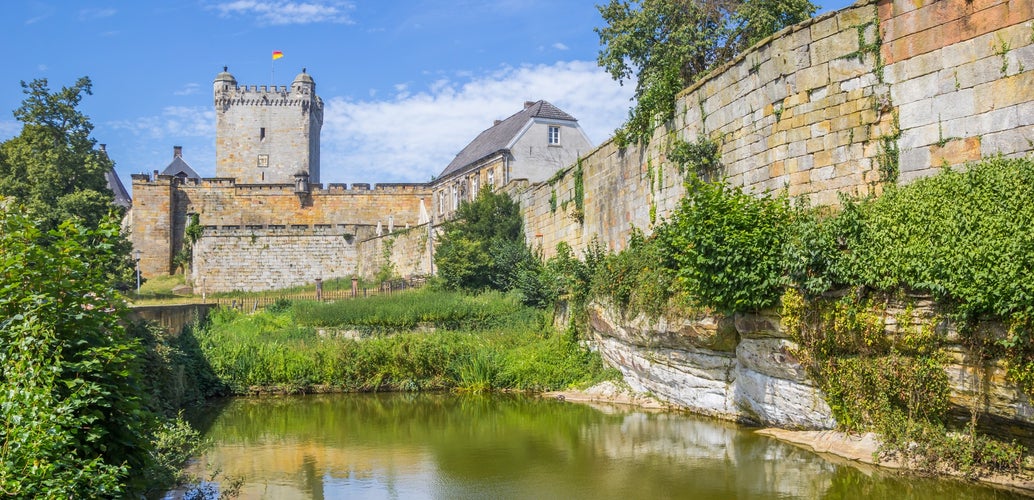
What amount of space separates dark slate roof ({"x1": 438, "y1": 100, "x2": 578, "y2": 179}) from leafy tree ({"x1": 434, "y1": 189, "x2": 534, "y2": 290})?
457 inches

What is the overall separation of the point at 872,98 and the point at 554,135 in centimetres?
2994

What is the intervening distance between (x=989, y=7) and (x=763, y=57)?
11.3 feet

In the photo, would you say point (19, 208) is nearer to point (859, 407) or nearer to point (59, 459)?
point (59, 459)

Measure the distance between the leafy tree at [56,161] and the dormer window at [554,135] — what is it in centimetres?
1894

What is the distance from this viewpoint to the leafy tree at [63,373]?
5172 millimetres

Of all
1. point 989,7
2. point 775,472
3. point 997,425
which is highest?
point 989,7

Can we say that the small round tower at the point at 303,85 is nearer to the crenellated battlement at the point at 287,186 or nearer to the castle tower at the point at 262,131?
the castle tower at the point at 262,131

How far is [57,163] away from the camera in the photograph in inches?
1253

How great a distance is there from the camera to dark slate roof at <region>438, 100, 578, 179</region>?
1571 inches

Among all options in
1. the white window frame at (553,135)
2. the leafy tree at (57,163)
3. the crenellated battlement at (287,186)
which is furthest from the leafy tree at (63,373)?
the crenellated battlement at (287,186)

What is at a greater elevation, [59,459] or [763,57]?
[763,57]

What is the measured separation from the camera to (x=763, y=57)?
12383 mm

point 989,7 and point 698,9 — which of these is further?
point 698,9

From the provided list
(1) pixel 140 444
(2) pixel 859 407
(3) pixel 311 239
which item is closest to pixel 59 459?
(1) pixel 140 444
